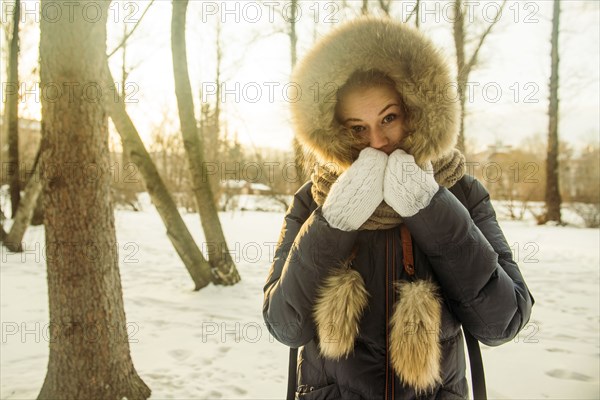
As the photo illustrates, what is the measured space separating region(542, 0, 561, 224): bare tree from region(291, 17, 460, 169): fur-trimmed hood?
13182 mm

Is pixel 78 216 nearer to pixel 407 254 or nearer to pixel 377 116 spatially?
pixel 377 116

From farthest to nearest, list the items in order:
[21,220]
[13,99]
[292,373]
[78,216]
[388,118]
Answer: [13,99]
[21,220]
[78,216]
[388,118]
[292,373]

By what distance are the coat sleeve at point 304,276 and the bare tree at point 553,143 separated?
44.4 ft

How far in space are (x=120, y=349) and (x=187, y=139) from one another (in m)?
3.60

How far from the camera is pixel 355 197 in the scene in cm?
121

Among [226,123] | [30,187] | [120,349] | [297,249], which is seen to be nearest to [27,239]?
[30,187]

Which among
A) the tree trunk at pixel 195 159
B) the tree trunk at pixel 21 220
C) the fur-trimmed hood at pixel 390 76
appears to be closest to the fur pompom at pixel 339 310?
the fur-trimmed hood at pixel 390 76

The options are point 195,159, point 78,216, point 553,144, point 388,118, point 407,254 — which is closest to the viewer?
point 407,254

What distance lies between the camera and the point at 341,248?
123 centimetres

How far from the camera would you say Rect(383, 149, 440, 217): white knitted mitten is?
118 centimetres

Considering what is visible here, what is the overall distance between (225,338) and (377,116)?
3.01 m

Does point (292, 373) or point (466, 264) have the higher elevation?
point (466, 264)

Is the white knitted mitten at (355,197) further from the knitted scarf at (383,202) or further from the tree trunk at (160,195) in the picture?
the tree trunk at (160,195)

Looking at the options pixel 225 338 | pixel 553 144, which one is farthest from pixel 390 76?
pixel 553 144
